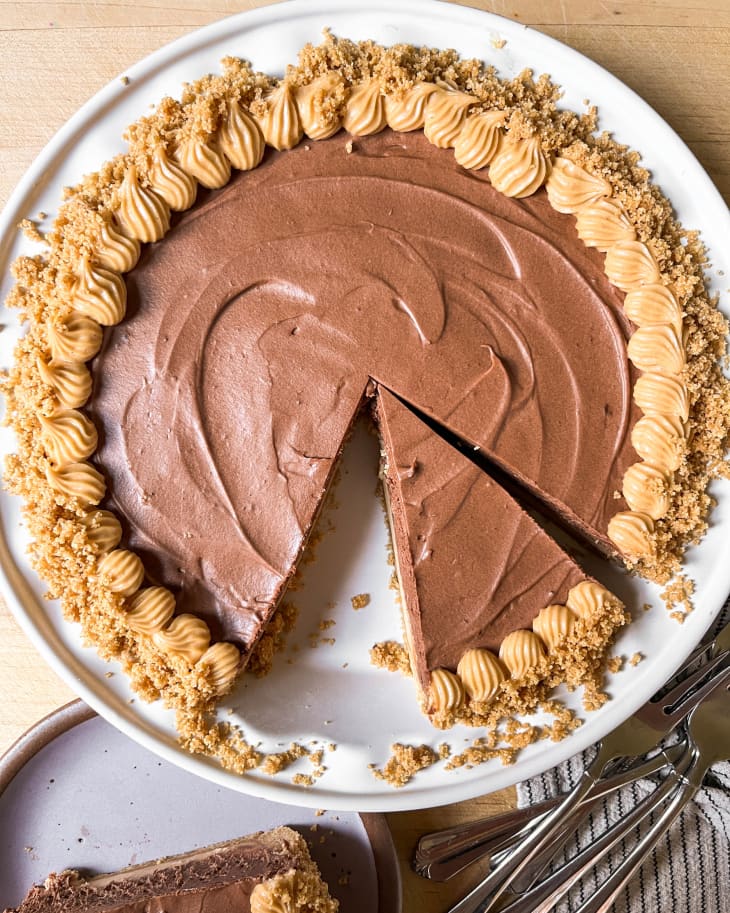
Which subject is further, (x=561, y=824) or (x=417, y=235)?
(x=561, y=824)

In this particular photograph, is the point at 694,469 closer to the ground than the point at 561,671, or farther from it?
farther from it

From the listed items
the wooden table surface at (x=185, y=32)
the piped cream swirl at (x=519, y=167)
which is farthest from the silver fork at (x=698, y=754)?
the piped cream swirl at (x=519, y=167)

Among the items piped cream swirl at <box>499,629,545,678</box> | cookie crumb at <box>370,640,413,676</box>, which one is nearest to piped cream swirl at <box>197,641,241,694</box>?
cookie crumb at <box>370,640,413,676</box>

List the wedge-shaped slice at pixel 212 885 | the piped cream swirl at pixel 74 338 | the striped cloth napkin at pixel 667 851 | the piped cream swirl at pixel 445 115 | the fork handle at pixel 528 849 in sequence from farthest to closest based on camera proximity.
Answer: the striped cloth napkin at pixel 667 851 < the fork handle at pixel 528 849 < the wedge-shaped slice at pixel 212 885 < the piped cream swirl at pixel 445 115 < the piped cream swirl at pixel 74 338

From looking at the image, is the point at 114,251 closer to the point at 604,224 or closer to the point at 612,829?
the point at 604,224

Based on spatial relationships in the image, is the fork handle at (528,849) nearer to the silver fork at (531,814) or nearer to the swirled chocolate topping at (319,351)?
the silver fork at (531,814)

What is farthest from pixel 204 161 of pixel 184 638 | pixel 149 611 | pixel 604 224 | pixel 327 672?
pixel 327 672

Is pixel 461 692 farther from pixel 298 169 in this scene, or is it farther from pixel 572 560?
pixel 298 169

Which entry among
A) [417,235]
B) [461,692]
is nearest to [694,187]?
[417,235]
